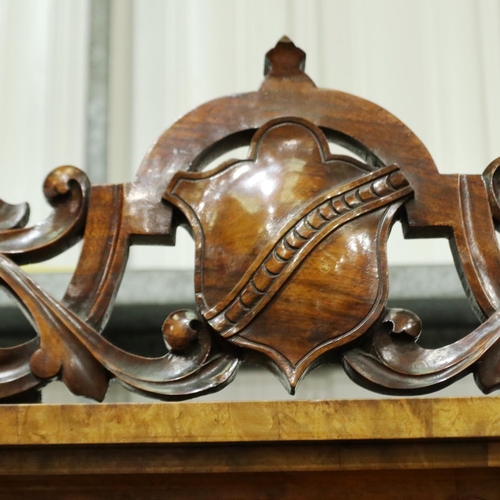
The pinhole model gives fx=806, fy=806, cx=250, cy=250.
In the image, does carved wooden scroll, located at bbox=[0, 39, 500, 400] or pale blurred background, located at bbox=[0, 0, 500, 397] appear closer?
carved wooden scroll, located at bbox=[0, 39, 500, 400]

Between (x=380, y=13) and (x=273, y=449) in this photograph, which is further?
(x=380, y=13)

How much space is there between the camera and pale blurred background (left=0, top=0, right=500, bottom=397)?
4.00ft

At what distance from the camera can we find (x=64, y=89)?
1.23 metres

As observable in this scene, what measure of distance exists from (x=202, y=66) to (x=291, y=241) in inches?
24.3

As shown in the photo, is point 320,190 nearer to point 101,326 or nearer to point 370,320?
point 370,320

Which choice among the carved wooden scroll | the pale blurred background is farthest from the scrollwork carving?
the pale blurred background

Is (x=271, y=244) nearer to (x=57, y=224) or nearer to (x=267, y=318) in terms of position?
(x=267, y=318)

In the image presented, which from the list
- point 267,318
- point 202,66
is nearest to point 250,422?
point 267,318

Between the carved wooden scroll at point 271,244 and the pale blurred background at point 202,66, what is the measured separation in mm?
468

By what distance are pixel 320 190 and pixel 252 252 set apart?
9 centimetres

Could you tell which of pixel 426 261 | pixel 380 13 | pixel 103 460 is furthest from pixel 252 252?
pixel 380 13

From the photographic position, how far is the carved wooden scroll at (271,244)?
675mm

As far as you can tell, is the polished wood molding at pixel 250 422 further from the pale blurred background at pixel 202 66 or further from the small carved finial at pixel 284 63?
the pale blurred background at pixel 202 66

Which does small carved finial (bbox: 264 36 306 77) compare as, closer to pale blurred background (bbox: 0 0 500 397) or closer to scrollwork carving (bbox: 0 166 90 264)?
scrollwork carving (bbox: 0 166 90 264)
